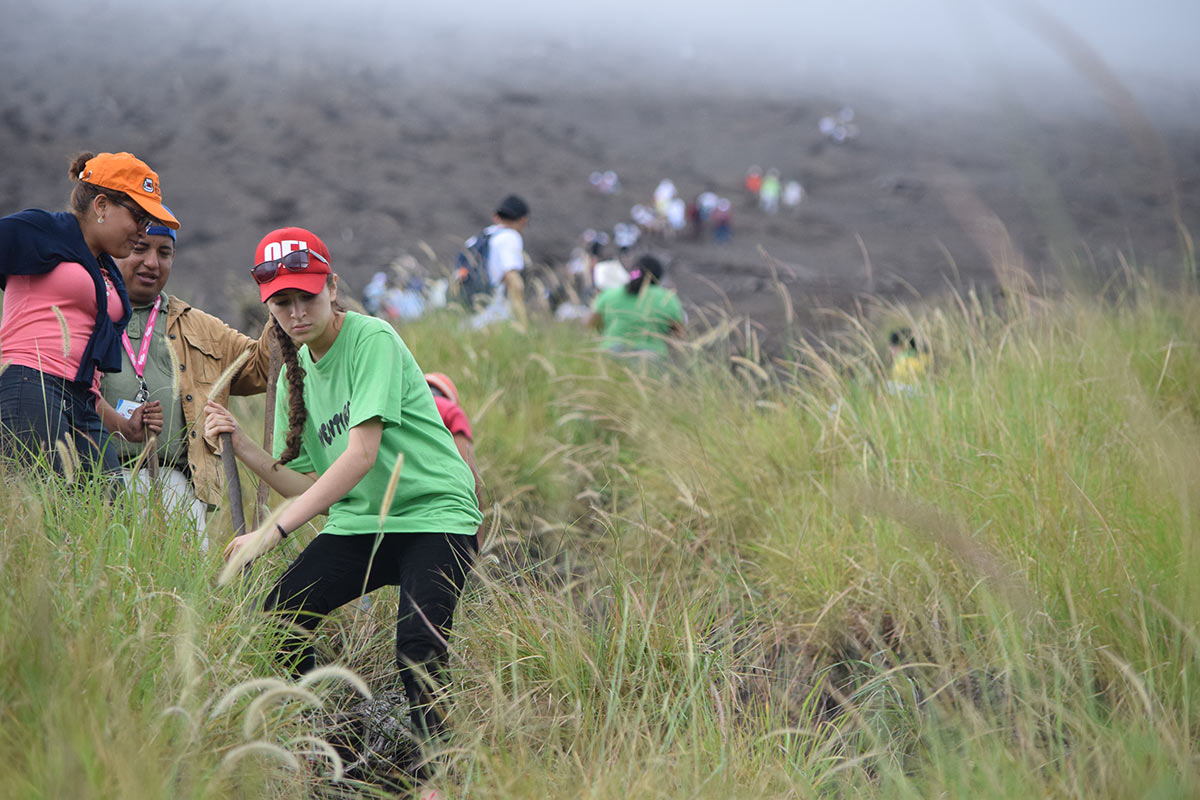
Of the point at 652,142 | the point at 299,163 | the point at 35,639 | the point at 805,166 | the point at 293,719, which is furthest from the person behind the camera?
the point at 652,142

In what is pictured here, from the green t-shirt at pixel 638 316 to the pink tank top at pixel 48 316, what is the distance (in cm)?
346

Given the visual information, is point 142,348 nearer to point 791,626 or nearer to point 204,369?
point 204,369

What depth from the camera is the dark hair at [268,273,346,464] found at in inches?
117

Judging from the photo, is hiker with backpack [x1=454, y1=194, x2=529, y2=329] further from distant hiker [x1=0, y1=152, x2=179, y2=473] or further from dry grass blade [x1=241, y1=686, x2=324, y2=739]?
dry grass blade [x1=241, y1=686, x2=324, y2=739]

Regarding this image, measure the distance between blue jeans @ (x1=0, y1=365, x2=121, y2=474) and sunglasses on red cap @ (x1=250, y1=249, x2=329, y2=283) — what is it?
26.5 inches

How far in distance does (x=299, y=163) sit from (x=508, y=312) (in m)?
31.9

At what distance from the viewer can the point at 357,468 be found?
104 inches

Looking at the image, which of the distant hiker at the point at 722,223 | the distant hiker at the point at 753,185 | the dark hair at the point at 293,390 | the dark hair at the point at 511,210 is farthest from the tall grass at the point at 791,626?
the distant hiker at the point at 753,185

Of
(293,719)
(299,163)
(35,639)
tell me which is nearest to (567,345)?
(293,719)

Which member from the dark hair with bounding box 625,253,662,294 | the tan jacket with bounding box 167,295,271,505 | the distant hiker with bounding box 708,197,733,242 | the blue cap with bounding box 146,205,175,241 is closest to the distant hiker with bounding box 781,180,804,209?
the distant hiker with bounding box 708,197,733,242

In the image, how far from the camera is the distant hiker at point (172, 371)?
324cm

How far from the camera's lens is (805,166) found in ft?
127

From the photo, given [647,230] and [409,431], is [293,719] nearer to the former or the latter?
[409,431]

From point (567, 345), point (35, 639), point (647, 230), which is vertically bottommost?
point (647, 230)
